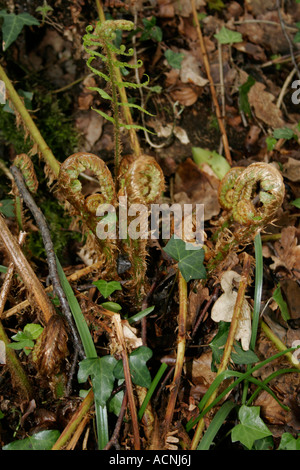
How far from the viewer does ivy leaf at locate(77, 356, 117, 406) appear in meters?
1.19

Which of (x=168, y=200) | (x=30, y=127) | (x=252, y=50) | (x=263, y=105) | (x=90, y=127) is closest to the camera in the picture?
(x=30, y=127)

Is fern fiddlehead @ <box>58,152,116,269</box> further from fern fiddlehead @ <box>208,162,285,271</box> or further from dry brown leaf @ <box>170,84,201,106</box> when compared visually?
dry brown leaf @ <box>170,84,201,106</box>

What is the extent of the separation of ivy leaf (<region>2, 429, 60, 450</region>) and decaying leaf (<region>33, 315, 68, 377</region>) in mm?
185

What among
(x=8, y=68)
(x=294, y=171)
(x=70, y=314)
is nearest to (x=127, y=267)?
(x=70, y=314)

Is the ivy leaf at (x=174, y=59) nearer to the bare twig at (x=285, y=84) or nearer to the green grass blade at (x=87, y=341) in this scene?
the bare twig at (x=285, y=84)

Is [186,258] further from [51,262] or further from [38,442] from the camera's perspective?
[38,442]

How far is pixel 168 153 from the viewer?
201cm

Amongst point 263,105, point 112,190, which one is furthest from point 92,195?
point 263,105

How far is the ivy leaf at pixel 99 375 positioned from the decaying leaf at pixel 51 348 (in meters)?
0.09

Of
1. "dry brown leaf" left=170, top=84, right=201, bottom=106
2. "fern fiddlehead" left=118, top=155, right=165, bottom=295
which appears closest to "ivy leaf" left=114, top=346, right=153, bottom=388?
"fern fiddlehead" left=118, top=155, right=165, bottom=295

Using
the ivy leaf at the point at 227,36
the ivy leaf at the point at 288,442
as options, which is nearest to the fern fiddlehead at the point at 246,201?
the ivy leaf at the point at 288,442

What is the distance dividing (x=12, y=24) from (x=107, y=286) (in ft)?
4.47

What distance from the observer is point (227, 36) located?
7.66 feet

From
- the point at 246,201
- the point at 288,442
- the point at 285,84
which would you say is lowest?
the point at 288,442
